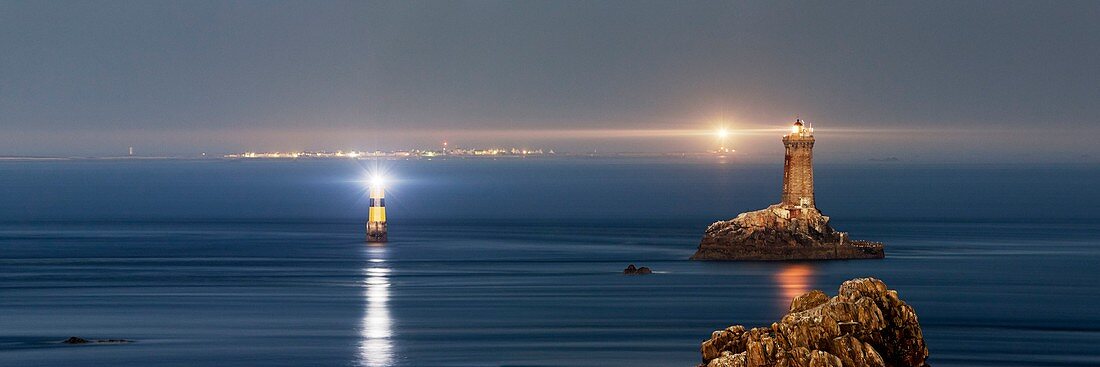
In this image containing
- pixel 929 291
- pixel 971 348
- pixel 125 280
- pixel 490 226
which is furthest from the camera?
pixel 490 226

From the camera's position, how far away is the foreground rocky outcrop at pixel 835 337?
4116cm

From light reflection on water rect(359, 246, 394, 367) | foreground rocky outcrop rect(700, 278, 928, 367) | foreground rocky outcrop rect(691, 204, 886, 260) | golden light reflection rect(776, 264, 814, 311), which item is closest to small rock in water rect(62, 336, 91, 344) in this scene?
light reflection on water rect(359, 246, 394, 367)

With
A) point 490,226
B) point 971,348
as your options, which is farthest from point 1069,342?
point 490,226

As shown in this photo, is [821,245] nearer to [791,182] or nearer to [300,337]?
[791,182]

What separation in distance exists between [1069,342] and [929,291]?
21.2 meters

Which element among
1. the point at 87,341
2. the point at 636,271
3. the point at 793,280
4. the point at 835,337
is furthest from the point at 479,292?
the point at 835,337

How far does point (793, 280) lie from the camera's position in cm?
9006

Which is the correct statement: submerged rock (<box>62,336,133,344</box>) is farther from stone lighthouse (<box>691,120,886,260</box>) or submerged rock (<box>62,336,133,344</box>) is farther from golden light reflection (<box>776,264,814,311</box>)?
stone lighthouse (<box>691,120,886,260</box>)

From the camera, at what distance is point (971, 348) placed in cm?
6462

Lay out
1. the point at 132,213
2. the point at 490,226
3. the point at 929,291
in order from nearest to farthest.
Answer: the point at 929,291, the point at 490,226, the point at 132,213

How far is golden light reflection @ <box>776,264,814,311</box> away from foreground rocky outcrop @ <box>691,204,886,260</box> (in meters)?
2.10

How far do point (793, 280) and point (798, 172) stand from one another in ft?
42.8

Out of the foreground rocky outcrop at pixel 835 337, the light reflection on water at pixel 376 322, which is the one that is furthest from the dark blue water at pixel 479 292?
the foreground rocky outcrop at pixel 835 337

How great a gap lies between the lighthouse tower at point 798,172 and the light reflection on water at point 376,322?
841 inches
